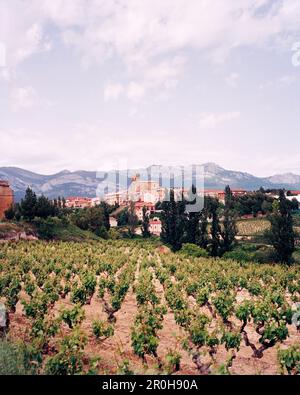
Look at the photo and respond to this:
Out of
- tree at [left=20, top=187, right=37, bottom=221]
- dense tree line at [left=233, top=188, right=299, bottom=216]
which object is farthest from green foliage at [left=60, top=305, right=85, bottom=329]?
dense tree line at [left=233, top=188, right=299, bottom=216]

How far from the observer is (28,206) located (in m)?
61.2

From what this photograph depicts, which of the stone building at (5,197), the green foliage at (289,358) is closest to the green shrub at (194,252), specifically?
the stone building at (5,197)

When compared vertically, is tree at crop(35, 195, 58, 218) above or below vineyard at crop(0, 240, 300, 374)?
above

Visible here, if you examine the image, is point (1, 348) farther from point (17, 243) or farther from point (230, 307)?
point (17, 243)

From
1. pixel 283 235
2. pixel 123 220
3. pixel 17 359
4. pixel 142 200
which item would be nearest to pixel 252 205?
pixel 123 220

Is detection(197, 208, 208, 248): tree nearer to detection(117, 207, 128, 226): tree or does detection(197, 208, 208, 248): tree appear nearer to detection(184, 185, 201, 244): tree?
detection(184, 185, 201, 244): tree

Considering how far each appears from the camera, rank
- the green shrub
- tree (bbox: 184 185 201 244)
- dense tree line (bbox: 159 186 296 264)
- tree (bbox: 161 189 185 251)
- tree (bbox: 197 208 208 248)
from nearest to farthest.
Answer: dense tree line (bbox: 159 186 296 264), the green shrub, tree (bbox: 197 208 208 248), tree (bbox: 184 185 201 244), tree (bbox: 161 189 185 251)

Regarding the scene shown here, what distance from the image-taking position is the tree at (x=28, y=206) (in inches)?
2405

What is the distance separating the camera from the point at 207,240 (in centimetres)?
5947

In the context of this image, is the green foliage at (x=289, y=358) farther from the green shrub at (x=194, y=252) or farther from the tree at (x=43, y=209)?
the tree at (x=43, y=209)

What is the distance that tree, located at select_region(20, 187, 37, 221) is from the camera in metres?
61.1
